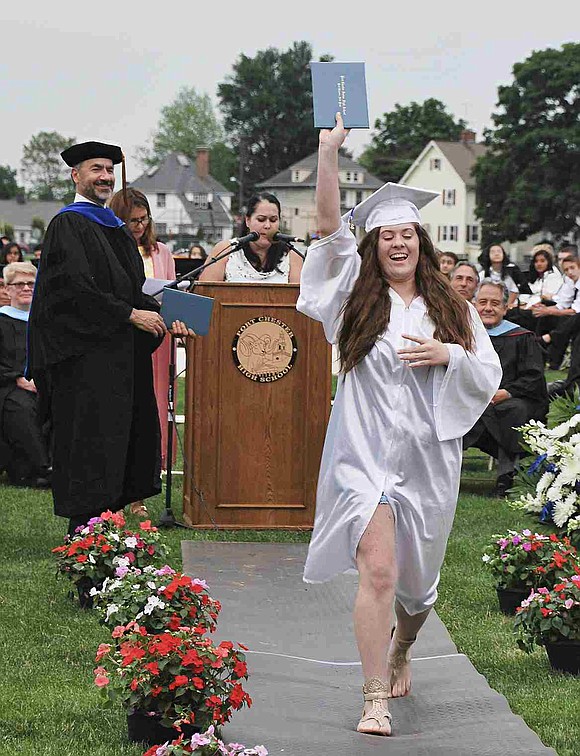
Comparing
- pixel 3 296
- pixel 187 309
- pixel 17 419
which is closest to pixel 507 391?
pixel 187 309

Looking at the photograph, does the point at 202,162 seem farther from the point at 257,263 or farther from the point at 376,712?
the point at 376,712

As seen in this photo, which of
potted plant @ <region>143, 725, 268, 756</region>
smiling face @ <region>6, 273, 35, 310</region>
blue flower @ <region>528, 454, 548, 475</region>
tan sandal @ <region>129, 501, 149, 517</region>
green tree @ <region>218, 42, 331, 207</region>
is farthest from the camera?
green tree @ <region>218, 42, 331, 207</region>

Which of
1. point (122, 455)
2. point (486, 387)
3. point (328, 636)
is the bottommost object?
point (328, 636)

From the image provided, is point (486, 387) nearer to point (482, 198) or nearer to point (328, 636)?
point (328, 636)

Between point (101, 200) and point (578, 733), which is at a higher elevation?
point (101, 200)

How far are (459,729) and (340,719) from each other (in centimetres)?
50

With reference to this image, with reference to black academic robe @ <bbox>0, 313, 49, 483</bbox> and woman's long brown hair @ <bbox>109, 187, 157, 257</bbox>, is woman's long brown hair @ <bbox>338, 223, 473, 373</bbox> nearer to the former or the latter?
woman's long brown hair @ <bbox>109, 187, 157, 257</bbox>

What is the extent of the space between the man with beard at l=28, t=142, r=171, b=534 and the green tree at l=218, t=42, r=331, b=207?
105 metres

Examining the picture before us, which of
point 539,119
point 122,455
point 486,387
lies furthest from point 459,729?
point 539,119

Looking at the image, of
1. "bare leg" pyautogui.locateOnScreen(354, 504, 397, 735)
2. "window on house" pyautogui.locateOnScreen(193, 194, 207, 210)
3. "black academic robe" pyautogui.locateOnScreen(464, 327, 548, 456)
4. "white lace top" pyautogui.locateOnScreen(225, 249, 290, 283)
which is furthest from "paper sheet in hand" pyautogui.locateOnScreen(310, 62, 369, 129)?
"window on house" pyautogui.locateOnScreen(193, 194, 207, 210)

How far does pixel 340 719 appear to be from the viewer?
19.0 ft

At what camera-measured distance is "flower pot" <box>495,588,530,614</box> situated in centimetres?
756

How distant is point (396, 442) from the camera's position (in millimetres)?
5660

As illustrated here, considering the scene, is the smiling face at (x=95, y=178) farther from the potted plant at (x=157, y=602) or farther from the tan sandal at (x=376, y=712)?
the tan sandal at (x=376, y=712)
